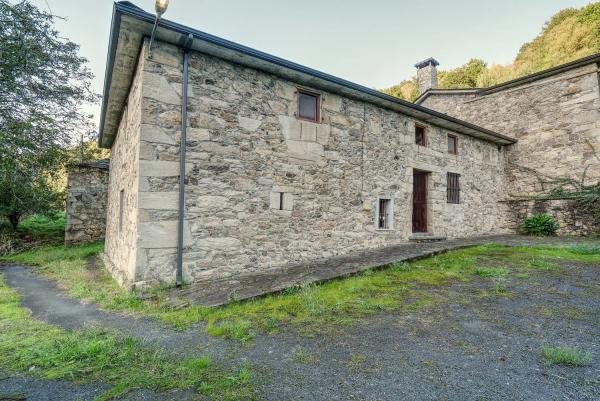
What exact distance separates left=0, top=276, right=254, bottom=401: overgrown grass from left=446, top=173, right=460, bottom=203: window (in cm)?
963

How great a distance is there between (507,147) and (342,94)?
9535mm

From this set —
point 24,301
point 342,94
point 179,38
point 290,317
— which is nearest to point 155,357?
point 290,317

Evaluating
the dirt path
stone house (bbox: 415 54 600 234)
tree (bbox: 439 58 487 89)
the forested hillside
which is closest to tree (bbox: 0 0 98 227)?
the dirt path

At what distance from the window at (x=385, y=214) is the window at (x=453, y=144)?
398 centimetres

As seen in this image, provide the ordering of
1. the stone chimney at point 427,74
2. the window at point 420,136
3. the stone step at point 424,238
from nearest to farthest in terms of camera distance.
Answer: the stone step at point 424,238
the window at point 420,136
the stone chimney at point 427,74

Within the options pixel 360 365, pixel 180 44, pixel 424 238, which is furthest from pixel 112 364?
pixel 424 238

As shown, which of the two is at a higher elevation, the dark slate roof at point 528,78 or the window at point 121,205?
the dark slate roof at point 528,78

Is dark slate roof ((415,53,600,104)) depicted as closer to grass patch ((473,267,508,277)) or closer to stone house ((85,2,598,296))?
stone house ((85,2,598,296))

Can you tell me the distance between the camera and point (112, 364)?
2494 mm

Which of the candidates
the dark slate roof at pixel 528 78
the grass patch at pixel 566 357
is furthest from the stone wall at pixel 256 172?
the dark slate roof at pixel 528 78

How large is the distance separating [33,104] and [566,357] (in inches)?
581

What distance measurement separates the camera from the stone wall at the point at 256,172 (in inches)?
190

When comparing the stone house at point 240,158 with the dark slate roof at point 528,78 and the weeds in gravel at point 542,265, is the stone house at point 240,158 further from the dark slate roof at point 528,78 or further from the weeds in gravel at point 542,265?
the dark slate roof at point 528,78

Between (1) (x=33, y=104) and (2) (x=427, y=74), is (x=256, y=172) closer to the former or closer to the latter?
(1) (x=33, y=104)
